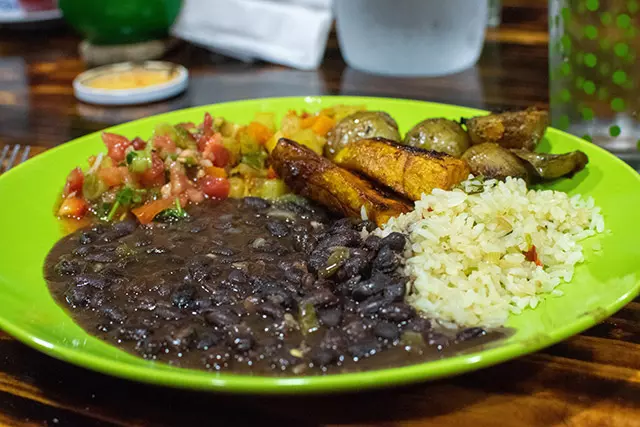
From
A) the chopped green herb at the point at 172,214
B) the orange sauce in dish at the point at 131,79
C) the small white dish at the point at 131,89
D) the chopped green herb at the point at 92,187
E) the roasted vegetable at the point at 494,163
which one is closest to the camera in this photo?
the roasted vegetable at the point at 494,163

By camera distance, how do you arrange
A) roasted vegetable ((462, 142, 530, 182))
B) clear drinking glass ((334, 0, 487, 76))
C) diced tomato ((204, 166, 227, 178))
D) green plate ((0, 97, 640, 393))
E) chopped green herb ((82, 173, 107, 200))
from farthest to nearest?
clear drinking glass ((334, 0, 487, 76))
diced tomato ((204, 166, 227, 178))
chopped green herb ((82, 173, 107, 200))
roasted vegetable ((462, 142, 530, 182))
green plate ((0, 97, 640, 393))

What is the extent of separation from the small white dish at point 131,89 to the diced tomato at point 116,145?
1341 millimetres

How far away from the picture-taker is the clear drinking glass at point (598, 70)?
103 inches

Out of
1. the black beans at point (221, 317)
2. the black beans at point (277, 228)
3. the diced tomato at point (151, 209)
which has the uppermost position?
the black beans at point (221, 317)

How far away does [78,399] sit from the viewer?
1.66m

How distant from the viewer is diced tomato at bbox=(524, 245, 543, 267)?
1.92 m

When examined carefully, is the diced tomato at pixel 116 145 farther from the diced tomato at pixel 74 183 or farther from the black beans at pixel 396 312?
the black beans at pixel 396 312

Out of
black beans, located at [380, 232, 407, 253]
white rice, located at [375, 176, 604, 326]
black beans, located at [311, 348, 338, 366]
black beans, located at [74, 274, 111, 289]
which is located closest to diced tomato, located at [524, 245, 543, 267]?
white rice, located at [375, 176, 604, 326]

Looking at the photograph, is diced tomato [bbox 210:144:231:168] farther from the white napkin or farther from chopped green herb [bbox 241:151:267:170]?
the white napkin

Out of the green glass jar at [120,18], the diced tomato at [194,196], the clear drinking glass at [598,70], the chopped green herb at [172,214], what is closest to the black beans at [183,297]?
the chopped green herb at [172,214]

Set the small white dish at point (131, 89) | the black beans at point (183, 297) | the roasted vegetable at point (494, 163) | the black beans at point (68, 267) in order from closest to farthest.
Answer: the black beans at point (183, 297)
the black beans at point (68, 267)
the roasted vegetable at point (494, 163)
the small white dish at point (131, 89)

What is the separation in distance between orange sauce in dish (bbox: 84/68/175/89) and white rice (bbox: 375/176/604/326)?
260cm

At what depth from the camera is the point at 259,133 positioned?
2.83 metres

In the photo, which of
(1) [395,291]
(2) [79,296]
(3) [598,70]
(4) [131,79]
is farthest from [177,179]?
(4) [131,79]
